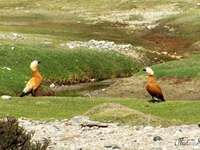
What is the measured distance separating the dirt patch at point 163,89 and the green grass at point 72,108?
9017 millimetres

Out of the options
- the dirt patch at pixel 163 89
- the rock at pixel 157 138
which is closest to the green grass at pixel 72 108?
the rock at pixel 157 138

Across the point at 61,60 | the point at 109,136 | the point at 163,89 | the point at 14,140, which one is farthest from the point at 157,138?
the point at 61,60

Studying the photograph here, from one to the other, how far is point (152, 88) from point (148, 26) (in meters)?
51.6

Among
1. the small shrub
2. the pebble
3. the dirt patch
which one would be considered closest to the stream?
the dirt patch

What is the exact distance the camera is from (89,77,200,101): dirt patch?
3944cm

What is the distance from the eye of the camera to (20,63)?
46.2 metres

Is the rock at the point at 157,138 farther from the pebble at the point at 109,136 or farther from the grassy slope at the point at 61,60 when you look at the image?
the grassy slope at the point at 61,60

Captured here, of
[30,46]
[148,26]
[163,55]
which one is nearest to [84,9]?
[148,26]

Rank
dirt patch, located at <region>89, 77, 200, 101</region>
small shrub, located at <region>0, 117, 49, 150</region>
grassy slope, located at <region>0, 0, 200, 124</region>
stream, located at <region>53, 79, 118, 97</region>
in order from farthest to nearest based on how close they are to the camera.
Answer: stream, located at <region>53, 79, 118, 97</region>, dirt patch, located at <region>89, 77, 200, 101</region>, grassy slope, located at <region>0, 0, 200, 124</region>, small shrub, located at <region>0, 117, 49, 150</region>

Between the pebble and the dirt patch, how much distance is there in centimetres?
1813

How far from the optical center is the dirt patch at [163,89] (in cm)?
3944

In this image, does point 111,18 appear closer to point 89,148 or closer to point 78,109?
point 78,109

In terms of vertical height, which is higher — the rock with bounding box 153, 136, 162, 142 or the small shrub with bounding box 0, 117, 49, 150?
the small shrub with bounding box 0, 117, 49, 150

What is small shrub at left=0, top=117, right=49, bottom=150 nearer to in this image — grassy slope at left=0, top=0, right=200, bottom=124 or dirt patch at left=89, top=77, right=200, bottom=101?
grassy slope at left=0, top=0, right=200, bottom=124
